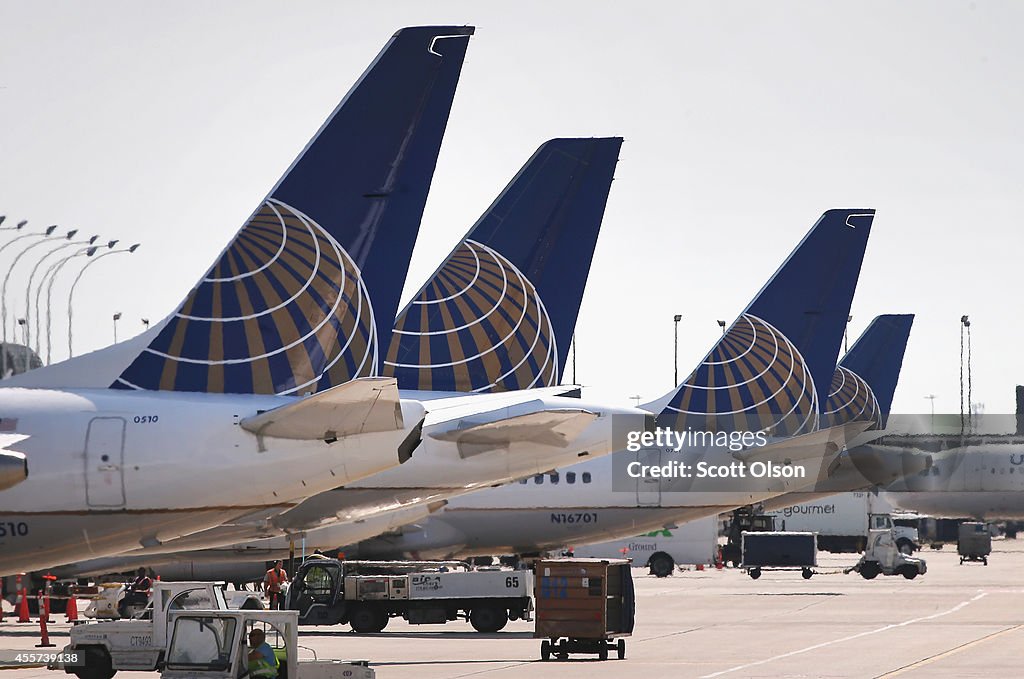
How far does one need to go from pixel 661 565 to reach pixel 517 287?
110ft

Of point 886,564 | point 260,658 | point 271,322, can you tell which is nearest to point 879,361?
point 886,564

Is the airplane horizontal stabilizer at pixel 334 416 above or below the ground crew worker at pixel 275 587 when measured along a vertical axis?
above

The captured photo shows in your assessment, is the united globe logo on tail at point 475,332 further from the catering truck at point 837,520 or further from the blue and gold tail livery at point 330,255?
the catering truck at point 837,520

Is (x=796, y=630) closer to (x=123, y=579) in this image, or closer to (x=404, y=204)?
(x=404, y=204)

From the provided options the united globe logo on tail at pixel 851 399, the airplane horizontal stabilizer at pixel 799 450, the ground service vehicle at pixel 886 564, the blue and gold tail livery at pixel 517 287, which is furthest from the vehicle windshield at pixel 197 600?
the united globe logo on tail at pixel 851 399

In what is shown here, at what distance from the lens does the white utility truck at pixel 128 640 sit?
2220 centimetres

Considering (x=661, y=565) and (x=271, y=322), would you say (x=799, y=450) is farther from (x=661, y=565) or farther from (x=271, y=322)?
(x=271, y=322)

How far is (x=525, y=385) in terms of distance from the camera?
34.5 m

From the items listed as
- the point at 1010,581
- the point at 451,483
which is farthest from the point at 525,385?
the point at 1010,581

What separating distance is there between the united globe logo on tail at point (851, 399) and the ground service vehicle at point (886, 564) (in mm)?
4707

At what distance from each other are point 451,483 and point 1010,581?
34896 millimetres

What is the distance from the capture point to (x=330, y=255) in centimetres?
2250

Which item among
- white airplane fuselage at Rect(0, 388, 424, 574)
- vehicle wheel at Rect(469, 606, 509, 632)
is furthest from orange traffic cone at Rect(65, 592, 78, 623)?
white airplane fuselage at Rect(0, 388, 424, 574)

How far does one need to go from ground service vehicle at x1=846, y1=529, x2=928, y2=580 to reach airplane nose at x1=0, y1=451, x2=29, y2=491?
46475 mm
